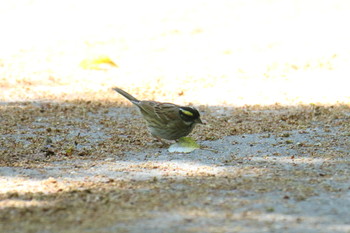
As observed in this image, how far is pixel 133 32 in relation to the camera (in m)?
16.1

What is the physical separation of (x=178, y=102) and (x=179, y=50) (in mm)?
4310

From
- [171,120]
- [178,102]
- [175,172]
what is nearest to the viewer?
[175,172]

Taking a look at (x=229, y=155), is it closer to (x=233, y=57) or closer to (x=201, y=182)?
(x=201, y=182)

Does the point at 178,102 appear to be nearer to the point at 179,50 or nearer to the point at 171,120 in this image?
the point at 171,120

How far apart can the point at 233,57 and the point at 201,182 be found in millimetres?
7777

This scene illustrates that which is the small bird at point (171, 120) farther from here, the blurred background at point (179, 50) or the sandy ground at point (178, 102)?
the blurred background at point (179, 50)

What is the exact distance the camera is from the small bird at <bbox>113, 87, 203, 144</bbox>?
732 cm

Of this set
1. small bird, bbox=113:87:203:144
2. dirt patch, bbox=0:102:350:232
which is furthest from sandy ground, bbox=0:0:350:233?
small bird, bbox=113:87:203:144

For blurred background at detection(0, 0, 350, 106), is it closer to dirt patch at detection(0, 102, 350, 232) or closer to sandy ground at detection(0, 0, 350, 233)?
sandy ground at detection(0, 0, 350, 233)

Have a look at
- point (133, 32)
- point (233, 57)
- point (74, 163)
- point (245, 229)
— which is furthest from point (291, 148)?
point (133, 32)

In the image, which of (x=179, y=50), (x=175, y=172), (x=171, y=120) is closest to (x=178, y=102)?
(x=171, y=120)

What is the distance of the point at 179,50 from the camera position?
46.7ft

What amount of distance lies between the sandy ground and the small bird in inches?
8.2

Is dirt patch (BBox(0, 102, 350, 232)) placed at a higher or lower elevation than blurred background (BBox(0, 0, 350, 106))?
lower
